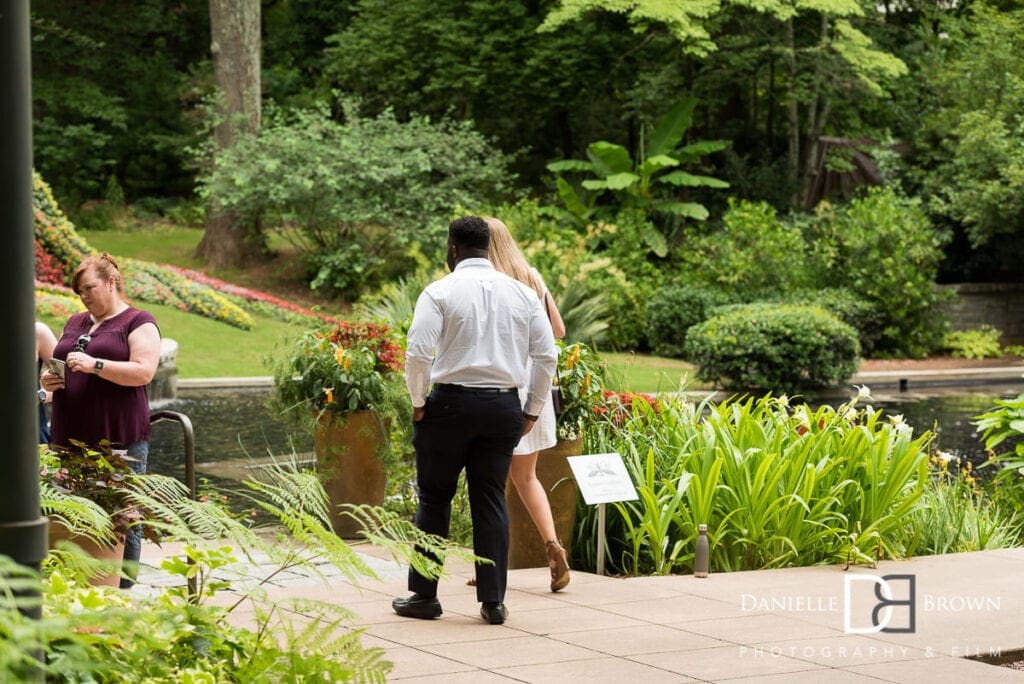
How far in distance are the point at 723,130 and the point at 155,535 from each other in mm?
28290

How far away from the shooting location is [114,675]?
2836mm

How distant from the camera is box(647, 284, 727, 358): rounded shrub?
77.2ft

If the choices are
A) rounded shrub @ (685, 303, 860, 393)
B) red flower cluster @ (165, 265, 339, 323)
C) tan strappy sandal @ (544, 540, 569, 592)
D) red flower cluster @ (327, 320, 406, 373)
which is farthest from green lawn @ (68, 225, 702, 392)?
tan strappy sandal @ (544, 540, 569, 592)

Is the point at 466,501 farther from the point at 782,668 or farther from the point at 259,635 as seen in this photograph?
the point at 259,635

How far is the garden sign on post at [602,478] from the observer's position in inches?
269

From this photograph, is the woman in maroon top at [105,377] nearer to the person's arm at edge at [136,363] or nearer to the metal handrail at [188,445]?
the person's arm at edge at [136,363]

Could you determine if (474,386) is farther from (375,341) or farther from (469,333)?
(375,341)

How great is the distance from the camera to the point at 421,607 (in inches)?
232

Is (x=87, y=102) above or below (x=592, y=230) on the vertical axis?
above

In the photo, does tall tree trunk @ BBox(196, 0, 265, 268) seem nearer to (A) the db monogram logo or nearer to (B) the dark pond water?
(B) the dark pond water

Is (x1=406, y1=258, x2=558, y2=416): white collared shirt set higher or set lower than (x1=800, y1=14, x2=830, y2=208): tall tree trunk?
lower

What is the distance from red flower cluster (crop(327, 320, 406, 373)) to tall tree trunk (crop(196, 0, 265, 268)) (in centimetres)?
2067

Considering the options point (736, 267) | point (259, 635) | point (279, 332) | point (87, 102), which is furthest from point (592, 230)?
point (259, 635)

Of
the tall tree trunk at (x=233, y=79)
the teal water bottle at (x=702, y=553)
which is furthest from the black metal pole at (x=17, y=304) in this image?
the tall tree trunk at (x=233, y=79)
